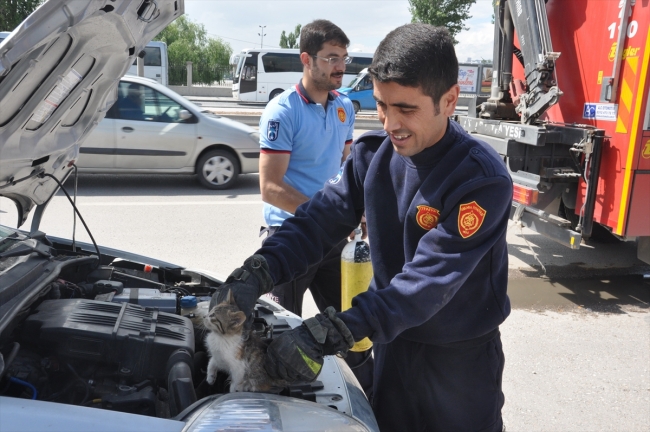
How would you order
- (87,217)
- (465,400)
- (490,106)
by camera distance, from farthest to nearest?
(87,217)
(490,106)
(465,400)

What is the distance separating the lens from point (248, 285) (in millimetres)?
1983

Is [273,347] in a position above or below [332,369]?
above

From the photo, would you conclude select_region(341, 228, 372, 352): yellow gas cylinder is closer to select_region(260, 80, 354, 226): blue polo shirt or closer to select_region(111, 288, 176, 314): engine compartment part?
select_region(260, 80, 354, 226): blue polo shirt

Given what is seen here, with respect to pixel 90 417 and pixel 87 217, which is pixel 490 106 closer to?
pixel 87 217

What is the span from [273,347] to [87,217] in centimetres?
627

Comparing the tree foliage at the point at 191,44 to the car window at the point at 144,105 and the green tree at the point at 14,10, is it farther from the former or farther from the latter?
the car window at the point at 144,105

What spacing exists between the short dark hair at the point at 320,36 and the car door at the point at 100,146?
19.6 feet

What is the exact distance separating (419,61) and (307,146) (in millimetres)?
1657

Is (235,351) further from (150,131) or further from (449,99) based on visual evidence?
(150,131)

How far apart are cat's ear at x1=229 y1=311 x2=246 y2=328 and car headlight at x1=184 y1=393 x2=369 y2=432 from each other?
248mm

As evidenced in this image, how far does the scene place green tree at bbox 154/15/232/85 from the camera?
42250mm

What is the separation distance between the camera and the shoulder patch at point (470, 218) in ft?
5.90

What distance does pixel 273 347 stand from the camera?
5.71ft

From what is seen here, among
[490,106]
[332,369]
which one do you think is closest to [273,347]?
[332,369]
